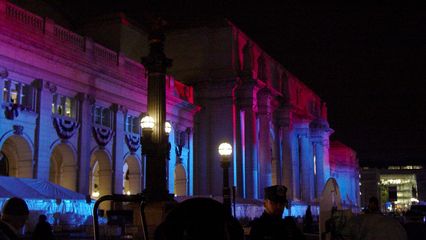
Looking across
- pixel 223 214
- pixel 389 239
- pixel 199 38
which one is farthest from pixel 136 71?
pixel 223 214

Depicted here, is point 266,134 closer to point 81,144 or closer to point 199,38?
point 199,38

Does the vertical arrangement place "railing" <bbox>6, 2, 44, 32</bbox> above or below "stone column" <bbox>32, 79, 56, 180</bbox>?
above

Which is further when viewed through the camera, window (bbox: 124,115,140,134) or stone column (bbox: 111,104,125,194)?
window (bbox: 124,115,140,134)

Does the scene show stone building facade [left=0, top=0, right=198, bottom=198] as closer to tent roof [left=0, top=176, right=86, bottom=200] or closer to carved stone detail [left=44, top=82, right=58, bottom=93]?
carved stone detail [left=44, top=82, right=58, bottom=93]

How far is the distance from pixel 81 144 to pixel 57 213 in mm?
9423

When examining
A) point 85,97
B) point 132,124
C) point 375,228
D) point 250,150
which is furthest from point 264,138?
point 375,228

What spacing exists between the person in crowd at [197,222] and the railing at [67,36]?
3529cm

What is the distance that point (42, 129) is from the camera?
3516 cm

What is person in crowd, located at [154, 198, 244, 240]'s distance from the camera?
315 cm

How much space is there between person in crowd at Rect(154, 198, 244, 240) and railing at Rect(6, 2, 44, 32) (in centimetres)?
3207

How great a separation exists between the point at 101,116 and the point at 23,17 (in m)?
10.3

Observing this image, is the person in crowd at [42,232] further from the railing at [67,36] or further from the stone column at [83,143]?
the railing at [67,36]

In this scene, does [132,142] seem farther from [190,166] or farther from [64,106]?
[190,166]

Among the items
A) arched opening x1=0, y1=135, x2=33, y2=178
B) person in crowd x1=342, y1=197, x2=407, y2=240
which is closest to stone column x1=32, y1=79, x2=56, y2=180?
arched opening x1=0, y1=135, x2=33, y2=178
